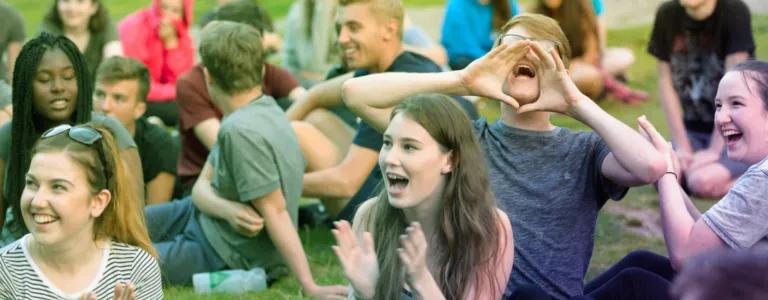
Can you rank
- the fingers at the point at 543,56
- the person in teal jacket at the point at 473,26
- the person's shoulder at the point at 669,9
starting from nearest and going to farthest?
the fingers at the point at 543,56
the person's shoulder at the point at 669,9
the person in teal jacket at the point at 473,26

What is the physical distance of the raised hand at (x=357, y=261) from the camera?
4066mm

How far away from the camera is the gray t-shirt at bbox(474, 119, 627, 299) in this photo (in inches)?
182

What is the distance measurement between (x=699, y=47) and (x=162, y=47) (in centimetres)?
321

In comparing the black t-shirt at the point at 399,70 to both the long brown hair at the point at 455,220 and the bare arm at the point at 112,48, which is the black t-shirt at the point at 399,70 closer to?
the long brown hair at the point at 455,220

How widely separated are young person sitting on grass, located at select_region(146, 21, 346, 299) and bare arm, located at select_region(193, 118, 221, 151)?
29.3 inches

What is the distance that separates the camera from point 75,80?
216 inches

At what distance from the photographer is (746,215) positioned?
4258 millimetres

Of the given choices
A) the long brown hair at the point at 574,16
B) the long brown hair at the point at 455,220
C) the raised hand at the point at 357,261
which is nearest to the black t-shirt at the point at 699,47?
the long brown hair at the point at 574,16

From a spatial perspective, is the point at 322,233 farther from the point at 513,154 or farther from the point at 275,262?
the point at 513,154

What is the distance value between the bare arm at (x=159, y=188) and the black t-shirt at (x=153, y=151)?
0.02 m

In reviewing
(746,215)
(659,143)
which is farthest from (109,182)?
(746,215)

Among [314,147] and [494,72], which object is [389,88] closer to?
[494,72]

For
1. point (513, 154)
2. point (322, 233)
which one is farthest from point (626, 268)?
point (322, 233)

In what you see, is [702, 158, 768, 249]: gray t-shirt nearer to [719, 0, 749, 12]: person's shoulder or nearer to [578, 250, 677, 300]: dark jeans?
[578, 250, 677, 300]: dark jeans
